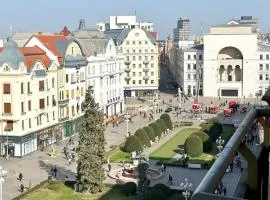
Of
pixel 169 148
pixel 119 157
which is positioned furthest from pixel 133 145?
pixel 169 148

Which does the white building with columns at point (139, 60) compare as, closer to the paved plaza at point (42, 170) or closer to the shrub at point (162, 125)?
the shrub at point (162, 125)

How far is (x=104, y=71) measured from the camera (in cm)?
8919

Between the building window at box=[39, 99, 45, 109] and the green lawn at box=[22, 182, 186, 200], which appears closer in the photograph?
the green lawn at box=[22, 182, 186, 200]

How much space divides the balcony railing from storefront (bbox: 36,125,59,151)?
5832 centimetres

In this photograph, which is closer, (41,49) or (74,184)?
(74,184)

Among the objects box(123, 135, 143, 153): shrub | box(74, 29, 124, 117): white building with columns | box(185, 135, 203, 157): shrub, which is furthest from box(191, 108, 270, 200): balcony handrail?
box(74, 29, 124, 117): white building with columns

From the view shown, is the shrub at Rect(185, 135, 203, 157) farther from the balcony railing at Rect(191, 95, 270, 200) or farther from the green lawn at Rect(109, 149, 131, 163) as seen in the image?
the balcony railing at Rect(191, 95, 270, 200)

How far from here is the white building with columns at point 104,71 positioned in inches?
3310

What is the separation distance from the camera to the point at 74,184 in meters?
45.8

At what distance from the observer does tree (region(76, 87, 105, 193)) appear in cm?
4281

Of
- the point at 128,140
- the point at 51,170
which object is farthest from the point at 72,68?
the point at 51,170

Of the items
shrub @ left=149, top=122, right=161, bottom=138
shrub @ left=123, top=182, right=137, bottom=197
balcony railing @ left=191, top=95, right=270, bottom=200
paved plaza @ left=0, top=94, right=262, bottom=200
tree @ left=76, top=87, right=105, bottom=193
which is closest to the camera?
balcony railing @ left=191, top=95, right=270, bottom=200

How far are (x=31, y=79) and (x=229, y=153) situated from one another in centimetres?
5855

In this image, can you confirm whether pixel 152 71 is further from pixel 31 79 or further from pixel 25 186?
pixel 25 186
